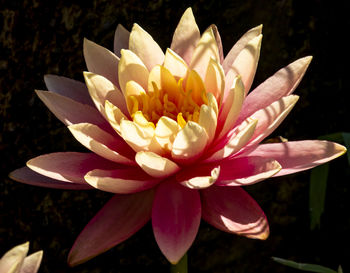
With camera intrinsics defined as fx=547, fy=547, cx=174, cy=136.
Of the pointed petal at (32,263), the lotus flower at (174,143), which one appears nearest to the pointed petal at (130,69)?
the lotus flower at (174,143)

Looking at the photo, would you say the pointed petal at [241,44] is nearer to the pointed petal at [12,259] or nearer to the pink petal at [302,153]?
the pink petal at [302,153]

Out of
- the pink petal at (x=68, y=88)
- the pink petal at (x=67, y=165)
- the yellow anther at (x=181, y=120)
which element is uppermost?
the pink petal at (x=68, y=88)

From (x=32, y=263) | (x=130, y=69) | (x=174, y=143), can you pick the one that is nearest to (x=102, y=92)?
(x=130, y=69)

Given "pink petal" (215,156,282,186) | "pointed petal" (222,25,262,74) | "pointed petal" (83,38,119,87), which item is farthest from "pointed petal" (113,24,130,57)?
"pink petal" (215,156,282,186)

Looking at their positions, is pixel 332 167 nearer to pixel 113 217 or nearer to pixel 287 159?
pixel 287 159

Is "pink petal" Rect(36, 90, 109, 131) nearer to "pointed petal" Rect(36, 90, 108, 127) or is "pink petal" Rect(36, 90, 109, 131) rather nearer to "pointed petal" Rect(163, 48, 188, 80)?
"pointed petal" Rect(36, 90, 108, 127)

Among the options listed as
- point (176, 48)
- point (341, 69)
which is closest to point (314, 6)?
point (341, 69)
